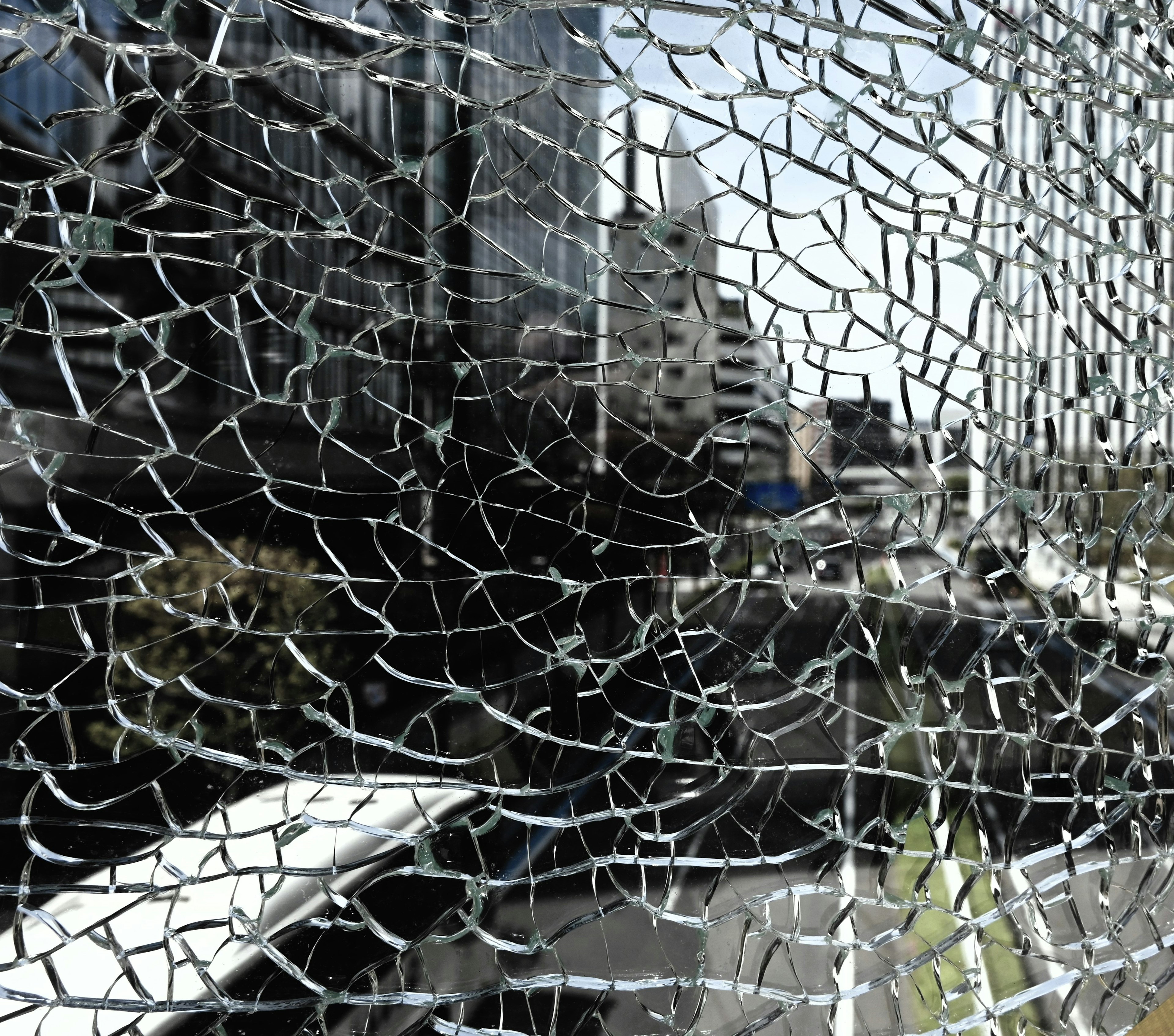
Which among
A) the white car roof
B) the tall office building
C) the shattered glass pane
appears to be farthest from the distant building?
the white car roof

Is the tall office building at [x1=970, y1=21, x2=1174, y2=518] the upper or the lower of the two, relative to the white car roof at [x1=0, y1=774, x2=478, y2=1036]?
upper

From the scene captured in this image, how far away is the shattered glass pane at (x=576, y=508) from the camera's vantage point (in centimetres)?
60

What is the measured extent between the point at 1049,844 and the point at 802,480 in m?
0.38

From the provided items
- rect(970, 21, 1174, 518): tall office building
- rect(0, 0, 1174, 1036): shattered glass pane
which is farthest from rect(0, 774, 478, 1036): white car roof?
rect(970, 21, 1174, 518): tall office building

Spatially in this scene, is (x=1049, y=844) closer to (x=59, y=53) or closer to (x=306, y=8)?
(x=306, y=8)

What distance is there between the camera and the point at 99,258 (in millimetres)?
599

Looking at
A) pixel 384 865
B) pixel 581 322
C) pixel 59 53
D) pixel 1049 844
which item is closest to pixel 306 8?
pixel 59 53

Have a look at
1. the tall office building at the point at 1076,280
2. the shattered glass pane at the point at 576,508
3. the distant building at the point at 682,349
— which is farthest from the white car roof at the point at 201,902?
the tall office building at the point at 1076,280

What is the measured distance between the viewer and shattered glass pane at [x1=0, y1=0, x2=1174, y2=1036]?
600mm

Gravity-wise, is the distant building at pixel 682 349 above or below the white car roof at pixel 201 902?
above

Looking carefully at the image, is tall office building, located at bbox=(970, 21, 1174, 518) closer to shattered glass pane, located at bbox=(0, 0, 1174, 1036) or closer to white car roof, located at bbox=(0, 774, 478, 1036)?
shattered glass pane, located at bbox=(0, 0, 1174, 1036)

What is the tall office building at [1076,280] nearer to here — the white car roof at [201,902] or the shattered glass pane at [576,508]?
the shattered glass pane at [576,508]

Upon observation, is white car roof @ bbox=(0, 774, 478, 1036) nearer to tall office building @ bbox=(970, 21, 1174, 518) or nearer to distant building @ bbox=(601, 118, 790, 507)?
distant building @ bbox=(601, 118, 790, 507)

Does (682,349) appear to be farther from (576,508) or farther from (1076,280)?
(1076,280)
